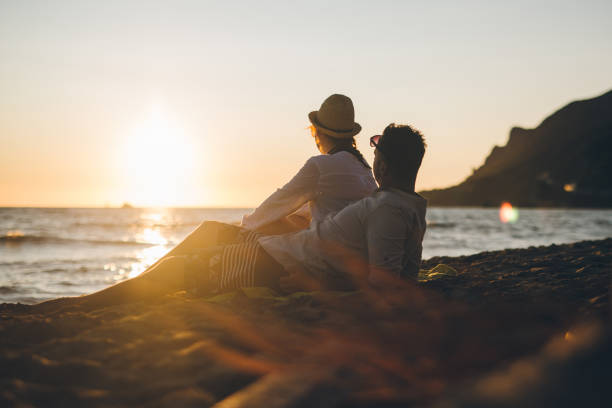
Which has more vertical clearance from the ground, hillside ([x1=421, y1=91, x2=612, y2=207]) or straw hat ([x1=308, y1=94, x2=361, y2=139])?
hillside ([x1=421, y1=91, x2=612, y2=207])

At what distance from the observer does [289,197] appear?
4.06 meters

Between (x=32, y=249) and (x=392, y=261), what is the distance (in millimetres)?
15785

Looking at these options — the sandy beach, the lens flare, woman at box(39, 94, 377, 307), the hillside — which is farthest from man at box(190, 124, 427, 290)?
the hillside

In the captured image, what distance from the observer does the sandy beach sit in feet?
3.18

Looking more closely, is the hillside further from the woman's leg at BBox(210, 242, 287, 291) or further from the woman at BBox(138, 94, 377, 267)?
the woman's leg at BBox(210, 242, 287, 291)

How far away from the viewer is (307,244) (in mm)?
3688

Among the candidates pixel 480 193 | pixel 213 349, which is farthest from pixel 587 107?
pixel 213 349

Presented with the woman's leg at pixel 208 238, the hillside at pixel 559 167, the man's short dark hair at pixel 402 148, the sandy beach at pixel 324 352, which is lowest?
the sandy beach at pixel 324 352

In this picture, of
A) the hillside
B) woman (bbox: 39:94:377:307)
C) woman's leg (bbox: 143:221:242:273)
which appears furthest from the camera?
the hillside

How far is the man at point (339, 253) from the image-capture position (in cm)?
336

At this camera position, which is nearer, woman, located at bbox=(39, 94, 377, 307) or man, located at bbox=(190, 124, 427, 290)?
man, located at bbox=(190, 124, 427, 290)

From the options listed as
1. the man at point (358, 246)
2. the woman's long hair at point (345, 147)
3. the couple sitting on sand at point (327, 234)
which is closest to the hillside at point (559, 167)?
the woman's long hair at point (345, 147)

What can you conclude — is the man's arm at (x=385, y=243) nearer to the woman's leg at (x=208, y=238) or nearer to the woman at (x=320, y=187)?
the woman at (x=320, y=187)

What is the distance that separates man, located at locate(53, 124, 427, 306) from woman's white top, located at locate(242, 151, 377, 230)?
30cm
